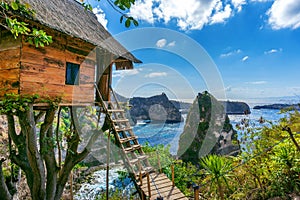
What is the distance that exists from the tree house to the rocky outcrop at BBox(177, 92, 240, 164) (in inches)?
346

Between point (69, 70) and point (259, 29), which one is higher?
point (259, 29)

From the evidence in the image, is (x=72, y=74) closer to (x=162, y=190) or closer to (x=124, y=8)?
(x=162, y=190)

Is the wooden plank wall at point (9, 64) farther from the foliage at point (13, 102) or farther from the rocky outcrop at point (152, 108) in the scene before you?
the rocky outcrop at point (152, 108)

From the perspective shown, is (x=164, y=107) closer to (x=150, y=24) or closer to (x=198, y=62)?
(x=198, y=62)

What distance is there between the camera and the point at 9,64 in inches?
153

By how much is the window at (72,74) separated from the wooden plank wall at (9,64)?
3.59 feet

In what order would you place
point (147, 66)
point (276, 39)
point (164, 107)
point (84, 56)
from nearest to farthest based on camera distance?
point (84, 56)
point (276, 39)
point (147, 66)
point (164, 107)

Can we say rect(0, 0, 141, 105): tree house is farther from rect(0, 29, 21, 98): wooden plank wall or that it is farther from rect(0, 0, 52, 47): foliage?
rect(0, 0, 52, 47): foliage

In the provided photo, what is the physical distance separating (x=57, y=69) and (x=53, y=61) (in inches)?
7.2

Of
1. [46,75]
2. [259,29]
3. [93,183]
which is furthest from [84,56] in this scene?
[93,183]

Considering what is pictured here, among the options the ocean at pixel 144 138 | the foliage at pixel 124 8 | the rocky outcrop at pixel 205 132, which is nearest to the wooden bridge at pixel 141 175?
the ocean at pixel 144 138

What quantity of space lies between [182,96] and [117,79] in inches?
102

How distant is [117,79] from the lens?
6.74m

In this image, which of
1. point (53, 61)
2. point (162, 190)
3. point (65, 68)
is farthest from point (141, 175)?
point (53, 61)
